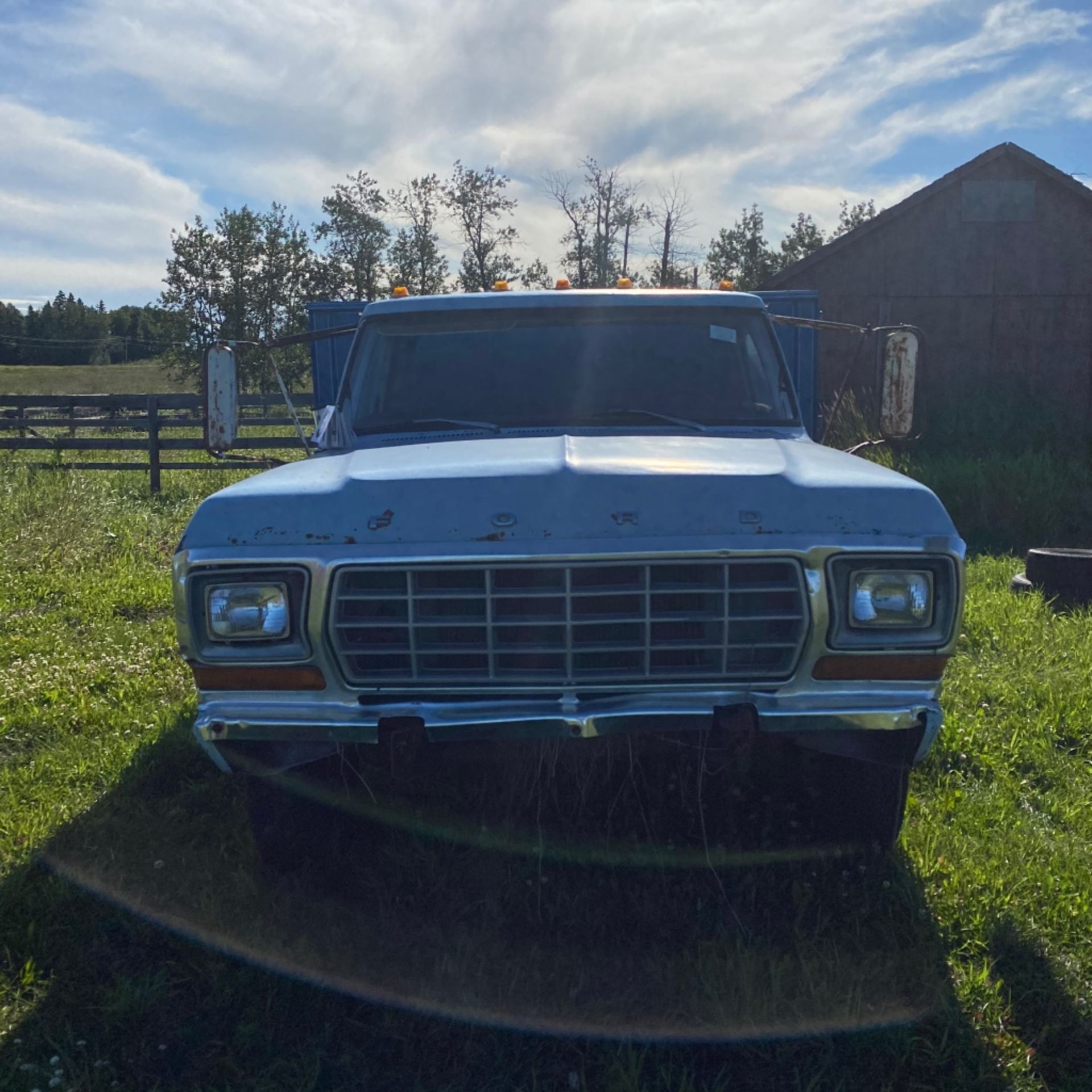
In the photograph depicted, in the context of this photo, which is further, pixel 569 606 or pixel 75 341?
pixel 75 341

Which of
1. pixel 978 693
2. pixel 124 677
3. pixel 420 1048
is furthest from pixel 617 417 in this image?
pixel 124 677

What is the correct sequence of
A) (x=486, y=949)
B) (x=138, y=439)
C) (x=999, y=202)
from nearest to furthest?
(x=486, y=949), (x=138, y=439), (x=999, y=202)

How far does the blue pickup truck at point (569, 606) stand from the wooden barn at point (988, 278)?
39.4 feet

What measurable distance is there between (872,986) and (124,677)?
3.87 metres

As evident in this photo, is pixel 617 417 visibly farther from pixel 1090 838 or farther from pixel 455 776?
pixel 1090 838

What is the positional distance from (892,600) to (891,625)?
67mm

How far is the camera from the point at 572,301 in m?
4.12

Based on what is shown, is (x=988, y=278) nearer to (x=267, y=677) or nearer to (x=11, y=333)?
(x=267, y=677)

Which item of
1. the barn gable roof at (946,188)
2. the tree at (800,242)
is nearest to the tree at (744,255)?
the tree at (800,242)

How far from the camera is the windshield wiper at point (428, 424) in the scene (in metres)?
3.69

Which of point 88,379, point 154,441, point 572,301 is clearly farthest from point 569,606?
point 88,379

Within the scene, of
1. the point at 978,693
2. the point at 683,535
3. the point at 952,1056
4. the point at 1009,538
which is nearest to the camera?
the point at 952,1056

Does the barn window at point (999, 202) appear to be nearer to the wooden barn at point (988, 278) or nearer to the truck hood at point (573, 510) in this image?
the wooden barn at point (988, 278)

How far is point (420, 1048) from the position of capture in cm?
255
